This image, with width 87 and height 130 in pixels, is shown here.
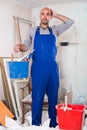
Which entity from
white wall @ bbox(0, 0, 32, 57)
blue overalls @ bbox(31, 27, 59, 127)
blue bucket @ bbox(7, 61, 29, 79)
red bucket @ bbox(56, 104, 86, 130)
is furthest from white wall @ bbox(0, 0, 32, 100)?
red bucket @ bbox(56, 104, 86, 130)

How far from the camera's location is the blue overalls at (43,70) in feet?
11.2

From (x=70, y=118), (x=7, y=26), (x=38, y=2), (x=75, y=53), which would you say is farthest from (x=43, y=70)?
(x=38, y=2)

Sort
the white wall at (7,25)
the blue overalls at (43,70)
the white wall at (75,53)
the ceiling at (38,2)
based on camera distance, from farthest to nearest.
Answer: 1. the white wall at (75,53)
2. the ceiling at (38,2)
3. the white wall at (7,25)
4. the blue overalls at (43,70)

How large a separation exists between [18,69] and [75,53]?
2061mm

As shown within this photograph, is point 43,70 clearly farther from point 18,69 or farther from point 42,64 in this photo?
point 18,69

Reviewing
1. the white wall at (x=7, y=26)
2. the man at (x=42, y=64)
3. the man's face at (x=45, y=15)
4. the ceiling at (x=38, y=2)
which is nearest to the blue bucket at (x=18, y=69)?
the man at (x=42, y=64)

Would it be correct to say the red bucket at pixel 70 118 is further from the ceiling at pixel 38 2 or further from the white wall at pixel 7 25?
the ceiling at pixel 38 2

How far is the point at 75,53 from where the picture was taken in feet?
17.1

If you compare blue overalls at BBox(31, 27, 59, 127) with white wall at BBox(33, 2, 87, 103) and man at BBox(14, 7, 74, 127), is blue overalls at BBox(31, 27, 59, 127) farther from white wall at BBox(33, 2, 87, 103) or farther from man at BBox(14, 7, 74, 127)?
white wall at BBox(33, 2, 87, 103)

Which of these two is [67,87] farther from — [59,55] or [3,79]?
[3,79]

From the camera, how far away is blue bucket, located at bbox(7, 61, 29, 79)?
3.44 metres

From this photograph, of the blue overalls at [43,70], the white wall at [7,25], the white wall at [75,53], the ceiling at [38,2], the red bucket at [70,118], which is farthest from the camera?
the white wall at [75,53]

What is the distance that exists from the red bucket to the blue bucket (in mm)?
700

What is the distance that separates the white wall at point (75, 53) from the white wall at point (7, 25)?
3.33 feet
